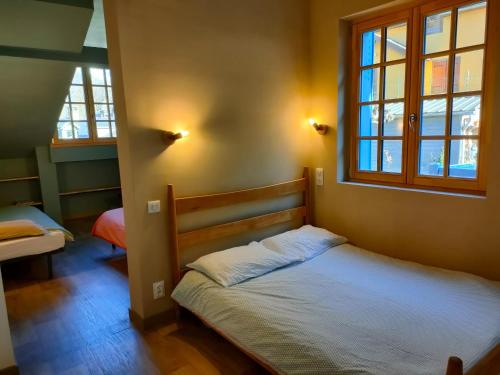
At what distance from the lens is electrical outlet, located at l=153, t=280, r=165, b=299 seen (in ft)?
8.70

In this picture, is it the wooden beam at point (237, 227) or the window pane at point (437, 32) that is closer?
the window pane at point (437, 32)

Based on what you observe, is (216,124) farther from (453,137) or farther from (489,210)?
(489,210)

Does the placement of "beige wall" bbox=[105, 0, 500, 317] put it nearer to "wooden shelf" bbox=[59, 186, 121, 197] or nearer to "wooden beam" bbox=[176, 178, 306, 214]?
"wooden beam" bbox=[176, 178, 306, 214]

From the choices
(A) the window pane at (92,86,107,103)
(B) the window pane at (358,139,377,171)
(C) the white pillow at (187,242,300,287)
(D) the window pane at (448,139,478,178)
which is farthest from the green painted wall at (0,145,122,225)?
(D) the window pane at (448,139,478,178)

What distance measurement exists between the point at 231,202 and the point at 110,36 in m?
1.47

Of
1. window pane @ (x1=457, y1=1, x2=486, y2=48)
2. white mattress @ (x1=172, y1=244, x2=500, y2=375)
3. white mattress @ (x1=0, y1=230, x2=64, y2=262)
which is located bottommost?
white mattress @ (x1=172, y1=244, x2=500, y2=375)

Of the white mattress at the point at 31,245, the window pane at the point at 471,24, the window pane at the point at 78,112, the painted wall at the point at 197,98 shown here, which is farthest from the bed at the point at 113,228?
the window pane at the point at 471,24

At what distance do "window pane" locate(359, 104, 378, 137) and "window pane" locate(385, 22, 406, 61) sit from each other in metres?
0.41

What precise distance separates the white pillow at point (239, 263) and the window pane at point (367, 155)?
1088mm

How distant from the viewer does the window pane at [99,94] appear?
6024 mm

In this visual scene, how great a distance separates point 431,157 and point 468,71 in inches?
25.2

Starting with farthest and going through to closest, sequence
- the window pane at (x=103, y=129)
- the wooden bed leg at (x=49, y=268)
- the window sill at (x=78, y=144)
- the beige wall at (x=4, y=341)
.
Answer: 1. the window pane at (x=103, y=129)
2. the window sill at (x=78, y=144)
3. the wooden bed leg at (x=49, y=268)
4. the beige wall at (x=4, y=341)

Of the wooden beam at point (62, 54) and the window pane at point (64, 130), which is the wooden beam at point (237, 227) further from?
the window pane at point (64, 130)

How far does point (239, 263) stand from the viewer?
252 cm
